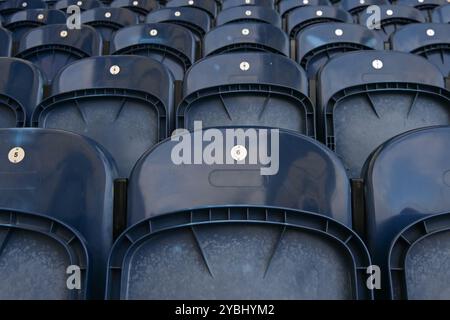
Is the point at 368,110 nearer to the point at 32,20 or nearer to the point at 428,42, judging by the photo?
the point at 428,42

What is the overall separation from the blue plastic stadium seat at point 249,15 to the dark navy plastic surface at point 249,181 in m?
1.10

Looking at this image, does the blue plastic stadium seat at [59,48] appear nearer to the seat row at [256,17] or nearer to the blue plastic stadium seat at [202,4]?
the seat row at [256,17]

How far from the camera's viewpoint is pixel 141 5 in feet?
6.82

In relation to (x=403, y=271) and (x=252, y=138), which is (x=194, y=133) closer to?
(x=252, y=138)

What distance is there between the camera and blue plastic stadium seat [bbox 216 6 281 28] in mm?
1686

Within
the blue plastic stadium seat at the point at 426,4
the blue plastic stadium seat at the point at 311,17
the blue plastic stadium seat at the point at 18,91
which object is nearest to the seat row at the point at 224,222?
the blue plastic stadium seat at the point at 18,91

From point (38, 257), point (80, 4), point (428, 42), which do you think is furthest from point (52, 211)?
point (80, 4)

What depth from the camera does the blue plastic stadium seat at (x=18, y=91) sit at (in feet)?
3.29

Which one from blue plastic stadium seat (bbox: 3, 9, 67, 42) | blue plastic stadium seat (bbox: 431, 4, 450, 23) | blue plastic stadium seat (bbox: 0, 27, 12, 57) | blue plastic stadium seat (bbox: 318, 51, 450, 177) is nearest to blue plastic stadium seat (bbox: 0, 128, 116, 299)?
blue plastic stadium seat (bbox: 318, 51, 450, 177)

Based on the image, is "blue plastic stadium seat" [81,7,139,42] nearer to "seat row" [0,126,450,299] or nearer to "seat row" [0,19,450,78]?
"seat row" [0,19,450,78]

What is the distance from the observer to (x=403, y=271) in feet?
1.85

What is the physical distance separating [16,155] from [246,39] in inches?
33.1
